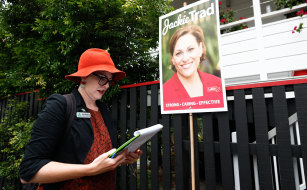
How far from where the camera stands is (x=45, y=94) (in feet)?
10.4

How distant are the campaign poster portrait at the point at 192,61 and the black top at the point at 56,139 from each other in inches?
46.0

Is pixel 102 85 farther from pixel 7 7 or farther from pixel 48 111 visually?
pixel 7 7

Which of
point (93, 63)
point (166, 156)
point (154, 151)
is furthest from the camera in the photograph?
point (154, 151)

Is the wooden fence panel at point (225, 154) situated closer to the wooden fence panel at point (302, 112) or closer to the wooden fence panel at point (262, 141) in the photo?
the wooden fence panel at point (262, 141)

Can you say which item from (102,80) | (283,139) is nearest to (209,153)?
(283,139)

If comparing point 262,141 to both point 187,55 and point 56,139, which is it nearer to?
point 187,55

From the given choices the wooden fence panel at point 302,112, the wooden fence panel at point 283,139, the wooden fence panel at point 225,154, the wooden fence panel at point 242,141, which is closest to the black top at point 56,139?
the wooden fence panel at point 225,154

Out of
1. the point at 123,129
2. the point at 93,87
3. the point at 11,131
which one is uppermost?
the point at 93,87

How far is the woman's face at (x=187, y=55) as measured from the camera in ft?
6.99

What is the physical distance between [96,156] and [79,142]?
0.17m

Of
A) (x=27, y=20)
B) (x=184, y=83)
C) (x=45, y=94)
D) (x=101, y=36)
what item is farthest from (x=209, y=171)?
(x=27, y=20)

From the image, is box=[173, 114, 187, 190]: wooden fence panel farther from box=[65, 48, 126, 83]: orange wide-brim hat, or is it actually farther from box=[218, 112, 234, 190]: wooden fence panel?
box=[65, 48, 126, 83]: orange wide-brim hat

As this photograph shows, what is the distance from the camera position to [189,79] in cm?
213

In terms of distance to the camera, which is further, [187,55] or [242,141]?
[187,55]
